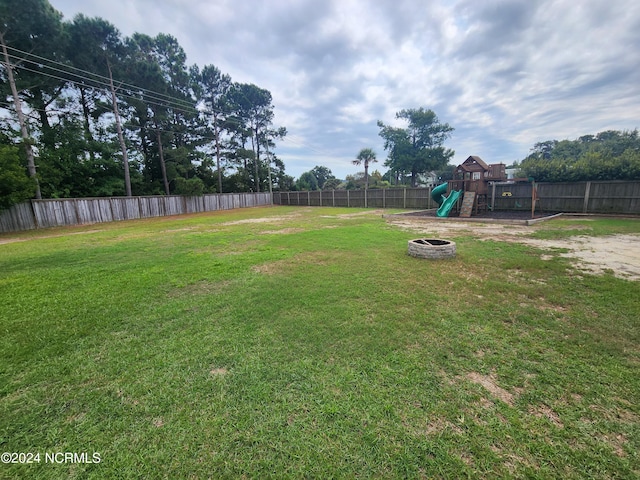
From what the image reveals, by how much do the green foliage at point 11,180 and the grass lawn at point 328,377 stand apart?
426 inches

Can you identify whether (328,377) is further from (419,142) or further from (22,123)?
(419,142)

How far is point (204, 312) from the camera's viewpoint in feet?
10.4

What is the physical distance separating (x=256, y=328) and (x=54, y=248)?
8.64m

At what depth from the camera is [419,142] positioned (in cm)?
3198

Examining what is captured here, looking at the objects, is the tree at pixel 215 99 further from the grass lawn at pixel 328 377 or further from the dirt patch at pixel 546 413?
the dirt patch at pixel 546 413

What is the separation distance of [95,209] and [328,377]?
1918 centimetres

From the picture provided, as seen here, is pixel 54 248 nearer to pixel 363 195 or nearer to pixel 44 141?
pixel 44 141

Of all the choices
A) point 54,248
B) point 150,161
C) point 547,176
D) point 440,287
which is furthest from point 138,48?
point 547,176

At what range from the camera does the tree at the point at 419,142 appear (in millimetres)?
30984

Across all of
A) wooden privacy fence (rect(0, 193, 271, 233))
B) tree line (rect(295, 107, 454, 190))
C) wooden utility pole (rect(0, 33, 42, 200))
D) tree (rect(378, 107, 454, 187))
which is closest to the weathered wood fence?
tree line (rect(295, 107, 454, 190))

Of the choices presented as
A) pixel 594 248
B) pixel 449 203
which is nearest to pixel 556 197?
pixel 449 203

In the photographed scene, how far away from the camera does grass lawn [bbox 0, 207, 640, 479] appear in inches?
54.5

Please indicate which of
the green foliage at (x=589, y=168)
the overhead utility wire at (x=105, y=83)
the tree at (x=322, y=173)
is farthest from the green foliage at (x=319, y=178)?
the green foliage at (x=589, y=168)

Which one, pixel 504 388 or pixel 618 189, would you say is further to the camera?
pixel 618 189
